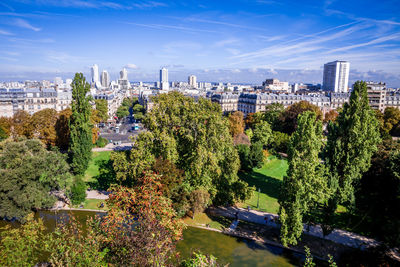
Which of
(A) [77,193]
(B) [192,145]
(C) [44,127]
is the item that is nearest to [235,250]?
(B) [192,145]

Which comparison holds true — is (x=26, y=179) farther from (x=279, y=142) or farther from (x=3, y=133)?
(x=279, y=142)

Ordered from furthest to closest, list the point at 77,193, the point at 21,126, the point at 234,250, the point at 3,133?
the point at 21,126, the point at 3,133, the point at 77,193, the point at 234,250

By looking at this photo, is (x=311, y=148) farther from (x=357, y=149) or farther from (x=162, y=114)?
(x=162, y=114)

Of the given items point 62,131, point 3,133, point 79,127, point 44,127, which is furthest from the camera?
point 3,133

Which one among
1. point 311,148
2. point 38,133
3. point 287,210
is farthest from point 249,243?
point 38,133

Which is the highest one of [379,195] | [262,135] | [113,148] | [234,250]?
[262,135]

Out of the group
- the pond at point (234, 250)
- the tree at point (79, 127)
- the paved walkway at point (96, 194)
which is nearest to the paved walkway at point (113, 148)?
the tree at point (79, 127)

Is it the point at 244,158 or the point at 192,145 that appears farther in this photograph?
the point at 244,158
